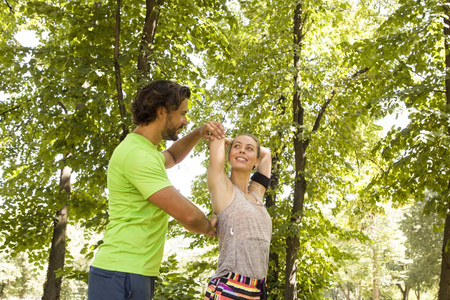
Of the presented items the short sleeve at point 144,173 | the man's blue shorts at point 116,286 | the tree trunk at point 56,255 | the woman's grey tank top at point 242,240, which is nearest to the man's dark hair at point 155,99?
the short sleeve at point 144,173

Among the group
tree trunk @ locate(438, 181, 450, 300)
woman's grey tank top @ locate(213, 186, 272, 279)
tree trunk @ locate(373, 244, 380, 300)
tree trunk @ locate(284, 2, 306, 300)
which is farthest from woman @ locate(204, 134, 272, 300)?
tree trunk @ locate(373, 244, 380, 300)

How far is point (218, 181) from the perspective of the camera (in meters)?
2.54

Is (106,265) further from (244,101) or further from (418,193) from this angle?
(244,101)

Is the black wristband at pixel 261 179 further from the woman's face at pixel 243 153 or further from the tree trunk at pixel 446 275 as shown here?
the tree trunk at pixel 446 275

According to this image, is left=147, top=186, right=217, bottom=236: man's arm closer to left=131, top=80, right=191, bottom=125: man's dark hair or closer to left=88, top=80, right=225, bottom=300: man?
left=88, top=80, right=225, bottom=300: man

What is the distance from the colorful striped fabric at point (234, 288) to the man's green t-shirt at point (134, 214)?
0.41 metres

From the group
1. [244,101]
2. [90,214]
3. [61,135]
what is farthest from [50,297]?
[244,101]

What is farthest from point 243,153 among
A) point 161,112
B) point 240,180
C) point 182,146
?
point 161,112

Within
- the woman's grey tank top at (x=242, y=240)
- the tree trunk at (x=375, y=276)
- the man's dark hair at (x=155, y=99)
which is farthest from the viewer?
the tree trunk at (x=375, y=276)

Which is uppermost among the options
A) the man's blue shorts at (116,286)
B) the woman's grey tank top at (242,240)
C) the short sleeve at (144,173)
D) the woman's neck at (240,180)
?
the woman's neck at (240,180)

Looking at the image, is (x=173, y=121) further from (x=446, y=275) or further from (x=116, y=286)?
(x=446, y=275)

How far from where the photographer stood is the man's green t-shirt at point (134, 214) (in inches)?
80.4

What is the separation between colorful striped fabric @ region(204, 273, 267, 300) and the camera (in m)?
2.33

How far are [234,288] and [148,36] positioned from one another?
4398mm
